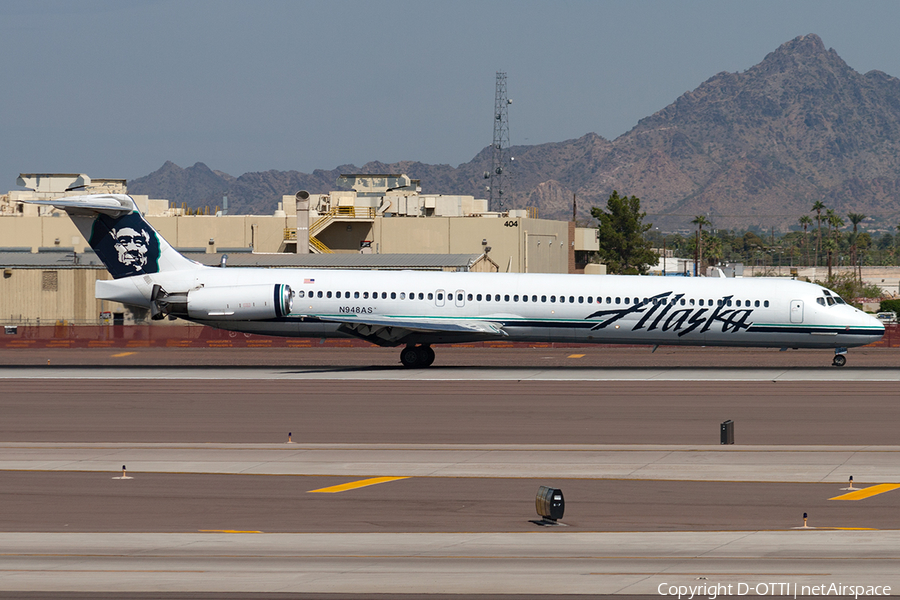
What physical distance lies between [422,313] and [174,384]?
9501 millimetres

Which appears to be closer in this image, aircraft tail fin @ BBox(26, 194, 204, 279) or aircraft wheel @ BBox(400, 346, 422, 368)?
aircraft wheel @ BBox(400, 346, 422, 368)

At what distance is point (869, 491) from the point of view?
56.5ft

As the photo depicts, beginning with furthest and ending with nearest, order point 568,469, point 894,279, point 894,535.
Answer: point 894,279, point 568,469, point 894,535

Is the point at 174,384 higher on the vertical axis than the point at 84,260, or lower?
lower

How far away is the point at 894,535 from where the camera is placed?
1425cm

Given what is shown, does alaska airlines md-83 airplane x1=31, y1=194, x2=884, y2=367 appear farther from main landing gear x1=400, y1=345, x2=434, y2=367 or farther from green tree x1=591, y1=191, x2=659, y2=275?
green tree x1=591, y1=191, x2=659, y2=275

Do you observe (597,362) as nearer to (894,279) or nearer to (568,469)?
(568,469)

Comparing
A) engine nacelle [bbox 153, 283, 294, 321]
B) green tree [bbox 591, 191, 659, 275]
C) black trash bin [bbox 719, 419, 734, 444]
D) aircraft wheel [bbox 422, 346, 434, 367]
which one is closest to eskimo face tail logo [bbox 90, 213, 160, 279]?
engine nacelle [bbox 153, 283, 294, 321]

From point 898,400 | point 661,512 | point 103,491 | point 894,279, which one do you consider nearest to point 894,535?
point 661,512

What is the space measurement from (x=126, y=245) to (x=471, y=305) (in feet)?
44.0

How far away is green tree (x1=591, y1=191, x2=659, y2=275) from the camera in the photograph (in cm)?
13150

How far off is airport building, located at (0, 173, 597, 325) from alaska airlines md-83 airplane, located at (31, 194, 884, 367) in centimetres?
2506
